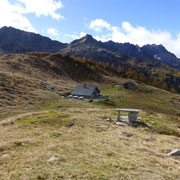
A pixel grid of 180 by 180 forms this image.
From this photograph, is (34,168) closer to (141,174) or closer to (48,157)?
(48,157)

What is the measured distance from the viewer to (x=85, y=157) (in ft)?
36.5

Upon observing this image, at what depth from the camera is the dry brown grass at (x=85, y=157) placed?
9.00 m

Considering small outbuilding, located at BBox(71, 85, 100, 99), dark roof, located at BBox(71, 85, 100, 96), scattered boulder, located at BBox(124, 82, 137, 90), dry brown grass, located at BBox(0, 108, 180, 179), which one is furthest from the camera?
scattered boulder, located at BBox(124, 82, 137, 90)

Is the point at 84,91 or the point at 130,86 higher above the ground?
the point at 130,86

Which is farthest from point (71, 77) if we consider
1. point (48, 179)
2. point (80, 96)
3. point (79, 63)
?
point (48, 179)

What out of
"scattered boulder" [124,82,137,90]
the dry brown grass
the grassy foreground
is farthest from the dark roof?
the dry brown grass

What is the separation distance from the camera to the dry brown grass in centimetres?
900

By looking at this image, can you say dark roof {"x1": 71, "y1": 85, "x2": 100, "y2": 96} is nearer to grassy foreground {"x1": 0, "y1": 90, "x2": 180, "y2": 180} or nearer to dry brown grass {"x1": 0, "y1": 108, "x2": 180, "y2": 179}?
grassy foreground {"x1": 0, "y1": 90, "x2": 180, "y2": 180}

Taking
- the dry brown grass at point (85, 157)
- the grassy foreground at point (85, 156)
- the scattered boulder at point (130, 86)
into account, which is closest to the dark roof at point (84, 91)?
the scattered boulder at point (130, 86)

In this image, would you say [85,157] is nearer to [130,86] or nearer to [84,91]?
[84,91]

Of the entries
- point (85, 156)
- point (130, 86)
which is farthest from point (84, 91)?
point (85, 156)

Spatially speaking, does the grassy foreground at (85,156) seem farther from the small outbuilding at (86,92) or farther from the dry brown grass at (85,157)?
the small outbuilding at (86,92)

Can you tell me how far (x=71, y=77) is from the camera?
128m

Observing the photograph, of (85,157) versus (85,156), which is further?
(85,156)
